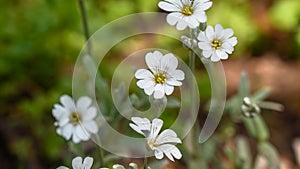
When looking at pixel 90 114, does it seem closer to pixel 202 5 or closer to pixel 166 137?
pixel 166 137

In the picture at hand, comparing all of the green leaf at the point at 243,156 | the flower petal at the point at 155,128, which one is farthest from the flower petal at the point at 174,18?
the green leaf at the point at 243,156

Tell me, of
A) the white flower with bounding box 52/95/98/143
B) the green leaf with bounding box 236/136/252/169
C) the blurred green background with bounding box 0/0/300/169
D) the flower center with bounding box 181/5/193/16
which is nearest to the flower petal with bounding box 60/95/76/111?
the white flower with bounding box 52/95/98/143

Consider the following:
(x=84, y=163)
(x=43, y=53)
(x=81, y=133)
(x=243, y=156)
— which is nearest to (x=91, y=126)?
(x=81, y=133)

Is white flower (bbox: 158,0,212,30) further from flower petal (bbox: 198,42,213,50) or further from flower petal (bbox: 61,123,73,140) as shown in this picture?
flower petal (bbox: 61,123,73,140)

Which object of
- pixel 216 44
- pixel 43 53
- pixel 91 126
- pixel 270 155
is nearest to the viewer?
pixel 216 44

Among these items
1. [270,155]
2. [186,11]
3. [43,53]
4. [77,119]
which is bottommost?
[270,155]

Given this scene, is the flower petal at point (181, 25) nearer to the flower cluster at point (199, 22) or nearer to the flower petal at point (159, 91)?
the flower cluster at point (199, 22)

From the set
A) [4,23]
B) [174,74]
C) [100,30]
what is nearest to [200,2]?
[174,74]
